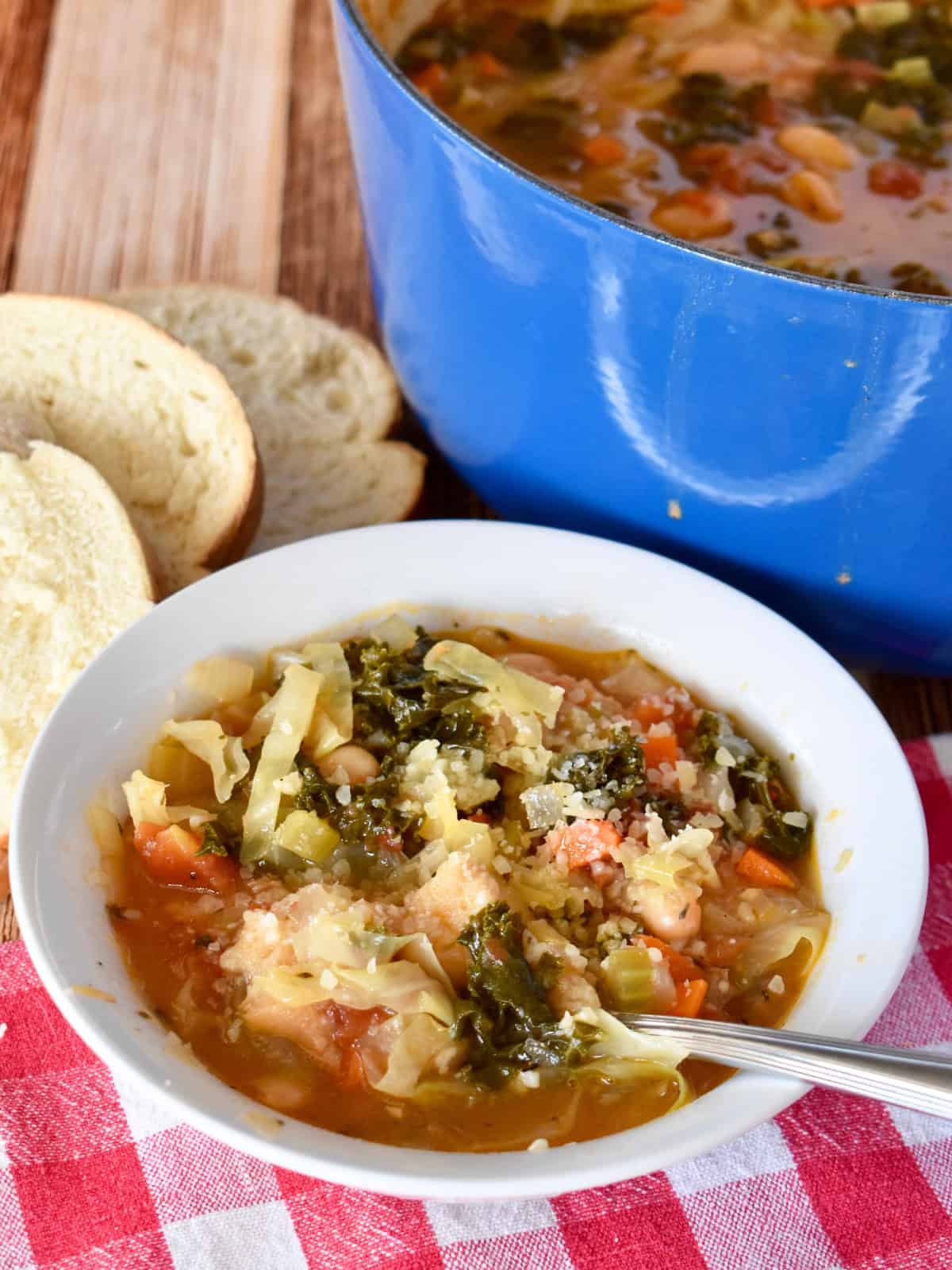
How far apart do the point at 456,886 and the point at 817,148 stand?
1906 mm

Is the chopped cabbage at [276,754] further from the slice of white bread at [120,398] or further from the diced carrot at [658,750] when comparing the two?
the slice of white bread at [120,398]

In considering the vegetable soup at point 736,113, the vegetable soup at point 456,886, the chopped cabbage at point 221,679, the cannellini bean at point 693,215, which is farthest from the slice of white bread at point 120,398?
the cannellini bean at point 693,215

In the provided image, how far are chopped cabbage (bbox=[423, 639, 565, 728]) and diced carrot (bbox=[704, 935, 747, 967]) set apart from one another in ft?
1.70

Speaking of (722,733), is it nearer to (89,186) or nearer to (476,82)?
(476,82)

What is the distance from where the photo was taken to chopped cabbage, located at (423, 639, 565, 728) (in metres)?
2.61

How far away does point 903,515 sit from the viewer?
8.47 feet

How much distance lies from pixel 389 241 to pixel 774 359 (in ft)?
3.31

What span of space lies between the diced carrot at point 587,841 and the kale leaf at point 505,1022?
9.2 inches

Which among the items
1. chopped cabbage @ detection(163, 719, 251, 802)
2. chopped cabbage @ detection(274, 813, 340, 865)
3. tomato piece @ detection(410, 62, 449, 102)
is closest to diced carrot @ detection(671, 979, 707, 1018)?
chopped cabbage @ detection(274, 813, 340, 865)

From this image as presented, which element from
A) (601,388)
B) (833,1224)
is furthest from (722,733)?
(833,1224)

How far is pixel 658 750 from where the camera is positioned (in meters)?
2.63

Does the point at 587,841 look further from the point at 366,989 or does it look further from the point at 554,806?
the point at 366,989

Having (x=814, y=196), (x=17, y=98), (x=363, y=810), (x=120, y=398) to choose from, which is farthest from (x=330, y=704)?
(x=17, y=98)

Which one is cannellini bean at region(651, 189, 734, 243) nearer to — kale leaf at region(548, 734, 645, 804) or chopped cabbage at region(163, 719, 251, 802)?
kale leaf at region(548, 734, 645, 804)
